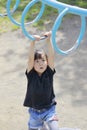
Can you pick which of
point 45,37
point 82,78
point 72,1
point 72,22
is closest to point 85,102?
point 82,78

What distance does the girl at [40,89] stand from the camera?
4.15 metres

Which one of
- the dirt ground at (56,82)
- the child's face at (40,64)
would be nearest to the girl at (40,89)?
the child's face at (40,64)

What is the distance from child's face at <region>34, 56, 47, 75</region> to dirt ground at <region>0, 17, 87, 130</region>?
1149 millimetres

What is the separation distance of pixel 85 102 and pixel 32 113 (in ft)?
4.43

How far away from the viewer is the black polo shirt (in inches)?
165

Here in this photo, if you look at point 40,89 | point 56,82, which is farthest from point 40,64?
point 56,82

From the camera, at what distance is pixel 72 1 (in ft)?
29.8

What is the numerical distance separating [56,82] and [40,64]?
74.8 inches

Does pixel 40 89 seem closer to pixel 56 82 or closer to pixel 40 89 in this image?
pixel 40 89

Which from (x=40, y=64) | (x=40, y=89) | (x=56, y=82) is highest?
(x=40, y=64)

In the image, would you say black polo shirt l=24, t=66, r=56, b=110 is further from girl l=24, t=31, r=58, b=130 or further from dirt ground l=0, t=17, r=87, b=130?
dirt ground l=0, t=17, r=87, b=130

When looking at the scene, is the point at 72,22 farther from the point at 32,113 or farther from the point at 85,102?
the point at 32,113

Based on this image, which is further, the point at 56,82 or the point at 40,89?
the point at 56,82

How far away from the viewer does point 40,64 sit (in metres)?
4.12
